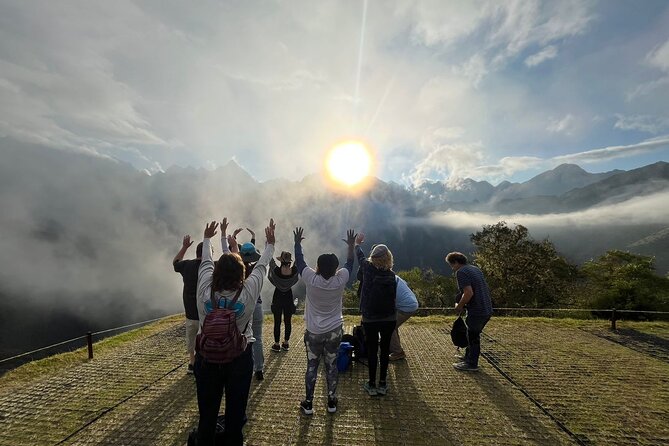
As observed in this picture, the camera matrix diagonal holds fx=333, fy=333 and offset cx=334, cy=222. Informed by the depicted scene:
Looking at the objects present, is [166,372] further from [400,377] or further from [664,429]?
[664,429]

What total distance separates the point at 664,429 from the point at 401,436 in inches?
139

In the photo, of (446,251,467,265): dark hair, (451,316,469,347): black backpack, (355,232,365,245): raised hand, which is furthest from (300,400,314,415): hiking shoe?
(446,251,467,265): dark hair

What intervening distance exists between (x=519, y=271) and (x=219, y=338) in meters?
28.5

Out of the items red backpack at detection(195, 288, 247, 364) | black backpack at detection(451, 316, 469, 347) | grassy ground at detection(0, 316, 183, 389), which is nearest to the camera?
red backpack at detection(195, 288, 247, 364)

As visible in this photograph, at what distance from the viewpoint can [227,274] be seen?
9.66 ft

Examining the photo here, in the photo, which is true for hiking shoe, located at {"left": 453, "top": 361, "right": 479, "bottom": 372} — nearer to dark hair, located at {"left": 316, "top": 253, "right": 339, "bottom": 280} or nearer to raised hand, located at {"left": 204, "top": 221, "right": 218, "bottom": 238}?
dark hair, located at {"left": 316, "top": 253, "right": 339, "bottom": 280}

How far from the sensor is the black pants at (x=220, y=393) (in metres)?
2.96

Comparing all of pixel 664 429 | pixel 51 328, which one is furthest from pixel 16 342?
pixel 664 429

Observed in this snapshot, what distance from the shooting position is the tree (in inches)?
1023

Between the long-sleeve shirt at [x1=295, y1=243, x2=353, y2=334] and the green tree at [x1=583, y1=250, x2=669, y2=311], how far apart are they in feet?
59.7

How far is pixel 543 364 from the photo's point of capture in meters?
6.64

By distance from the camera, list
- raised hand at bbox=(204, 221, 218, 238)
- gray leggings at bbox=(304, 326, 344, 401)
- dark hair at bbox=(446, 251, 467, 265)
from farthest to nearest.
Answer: dark hair at bbox=(446, 251, 467, 265)
gray leggings at bbox=(304, 326, 344, 401)
raised hand at bbox=(204, 221, 218, 238)

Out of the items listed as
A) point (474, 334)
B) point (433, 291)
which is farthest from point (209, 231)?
point (433, 291)

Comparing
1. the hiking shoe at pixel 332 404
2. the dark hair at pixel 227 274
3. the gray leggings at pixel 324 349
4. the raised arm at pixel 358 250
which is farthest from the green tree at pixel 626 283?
the dark hair at pixel 227 274
